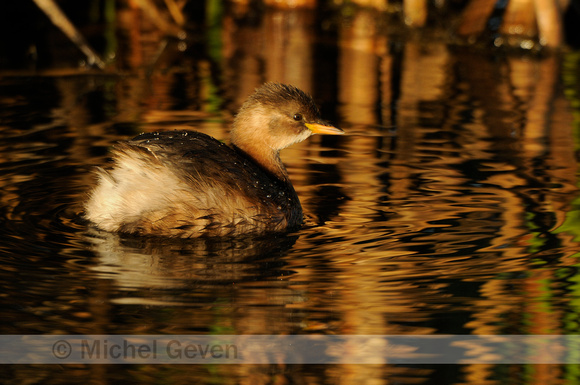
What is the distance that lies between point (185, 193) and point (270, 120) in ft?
3.44

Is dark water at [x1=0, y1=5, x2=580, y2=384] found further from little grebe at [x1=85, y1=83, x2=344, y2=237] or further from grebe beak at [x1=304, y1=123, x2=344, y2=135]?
grebe beak at [x1=304, y1=123, x2=344, y2=135]

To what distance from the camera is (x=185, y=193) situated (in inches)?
203

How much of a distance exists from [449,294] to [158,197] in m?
1.66

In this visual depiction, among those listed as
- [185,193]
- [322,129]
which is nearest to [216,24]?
[322,129]

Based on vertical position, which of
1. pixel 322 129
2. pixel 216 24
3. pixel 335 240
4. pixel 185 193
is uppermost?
pixel 216 24

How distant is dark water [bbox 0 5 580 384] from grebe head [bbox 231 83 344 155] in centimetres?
46

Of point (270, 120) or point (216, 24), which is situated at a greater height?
point (216, 24)

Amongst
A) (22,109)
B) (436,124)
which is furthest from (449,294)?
(22,109)

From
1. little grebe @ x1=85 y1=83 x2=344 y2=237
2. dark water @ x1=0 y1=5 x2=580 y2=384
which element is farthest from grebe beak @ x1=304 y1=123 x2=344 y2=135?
little grebe @ x1=85 y1=83 x2=344 y2=237

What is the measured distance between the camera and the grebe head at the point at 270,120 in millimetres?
5992

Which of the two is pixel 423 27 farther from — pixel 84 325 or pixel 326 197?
pixel 84 325

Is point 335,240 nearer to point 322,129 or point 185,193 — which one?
point 185,193

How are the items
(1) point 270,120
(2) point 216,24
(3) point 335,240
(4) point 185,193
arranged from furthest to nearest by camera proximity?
(2) point 216,24 < (1) point 270,120 < (3) point 335,240 < (4) point 185,193

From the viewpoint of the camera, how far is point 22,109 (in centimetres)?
877
